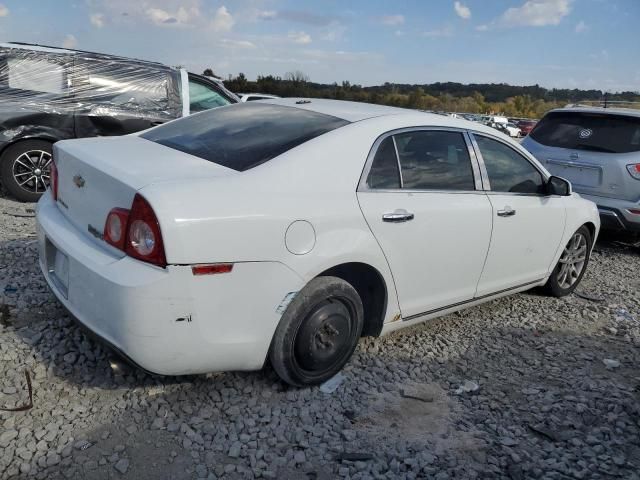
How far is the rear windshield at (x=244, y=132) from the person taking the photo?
2.92m

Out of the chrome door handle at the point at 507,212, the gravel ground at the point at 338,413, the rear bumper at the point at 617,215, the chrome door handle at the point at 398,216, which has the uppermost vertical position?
the chrome door handle at the point at 398,216

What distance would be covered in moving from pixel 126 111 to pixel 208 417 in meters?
5.35

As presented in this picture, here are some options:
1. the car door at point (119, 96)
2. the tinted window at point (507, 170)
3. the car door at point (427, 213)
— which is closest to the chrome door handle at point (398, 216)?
the car door at point (427, 213)

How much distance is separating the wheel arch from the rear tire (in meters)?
4.84

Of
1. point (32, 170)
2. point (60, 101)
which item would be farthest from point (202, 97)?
point (32, 170)

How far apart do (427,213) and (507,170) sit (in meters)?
1.13

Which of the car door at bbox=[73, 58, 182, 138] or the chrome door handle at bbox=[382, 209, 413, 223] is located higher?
the car door at bbox=[73, 58, 182, 138]

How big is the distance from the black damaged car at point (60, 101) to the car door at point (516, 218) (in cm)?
483

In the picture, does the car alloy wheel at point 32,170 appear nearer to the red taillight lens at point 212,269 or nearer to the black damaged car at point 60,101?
the black damaged car at point 60,101

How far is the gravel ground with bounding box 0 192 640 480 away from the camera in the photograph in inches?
97.1

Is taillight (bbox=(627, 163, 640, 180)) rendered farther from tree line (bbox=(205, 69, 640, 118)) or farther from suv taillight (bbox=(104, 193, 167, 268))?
tree line (bbox=(205, 69, 640, 118))

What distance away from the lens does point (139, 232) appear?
2393 millimetres

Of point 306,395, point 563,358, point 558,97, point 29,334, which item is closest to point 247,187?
point 306,395

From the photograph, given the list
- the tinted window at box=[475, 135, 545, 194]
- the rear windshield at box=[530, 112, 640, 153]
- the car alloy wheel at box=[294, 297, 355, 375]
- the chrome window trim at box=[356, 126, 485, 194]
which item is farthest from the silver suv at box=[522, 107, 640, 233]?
the car alloy wheel at box=[294, 297, 355, 375]
